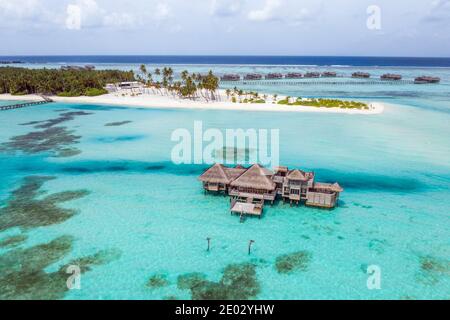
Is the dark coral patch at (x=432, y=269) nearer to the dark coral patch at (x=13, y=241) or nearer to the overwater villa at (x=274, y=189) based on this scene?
the overwater villa at (x=274, y=189)

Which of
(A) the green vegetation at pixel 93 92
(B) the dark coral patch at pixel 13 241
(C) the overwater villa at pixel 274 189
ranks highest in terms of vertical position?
(A) the green vegetation at pixel 93 92

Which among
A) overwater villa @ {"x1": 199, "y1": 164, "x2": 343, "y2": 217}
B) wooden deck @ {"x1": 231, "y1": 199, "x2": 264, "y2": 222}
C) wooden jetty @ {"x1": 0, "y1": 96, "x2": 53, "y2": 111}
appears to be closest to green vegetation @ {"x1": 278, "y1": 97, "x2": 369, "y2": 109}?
overwater villa @ {"x1": 199, "y1": 164, "x2": 343, "y2": 217}

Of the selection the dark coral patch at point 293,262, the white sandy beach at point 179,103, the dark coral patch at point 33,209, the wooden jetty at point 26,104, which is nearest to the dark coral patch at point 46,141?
the dark coral patch at point 33,209

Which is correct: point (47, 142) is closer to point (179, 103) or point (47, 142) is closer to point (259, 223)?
point (259, 223)

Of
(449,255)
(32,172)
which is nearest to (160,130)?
(32,172)

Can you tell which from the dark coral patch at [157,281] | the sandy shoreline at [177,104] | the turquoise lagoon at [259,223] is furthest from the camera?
the sandy shoreline at [177,104]
